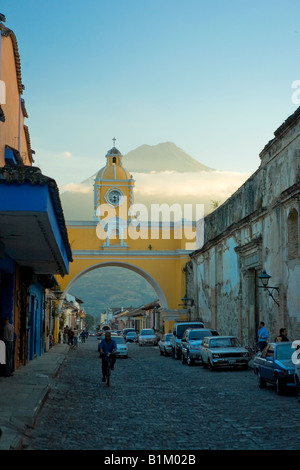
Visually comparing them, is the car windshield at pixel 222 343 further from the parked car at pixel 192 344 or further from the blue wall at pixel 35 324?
the blue wall at pixel 35 324

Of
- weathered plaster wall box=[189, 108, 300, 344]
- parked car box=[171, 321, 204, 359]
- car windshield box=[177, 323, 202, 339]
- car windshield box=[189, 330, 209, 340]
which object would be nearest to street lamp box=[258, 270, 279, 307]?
weathered plaster wall box=[189, 108, 300, 344]

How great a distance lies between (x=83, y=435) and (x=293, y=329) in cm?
1394

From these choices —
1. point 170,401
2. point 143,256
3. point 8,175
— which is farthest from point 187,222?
point 8,175

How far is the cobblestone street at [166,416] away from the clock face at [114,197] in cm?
3133

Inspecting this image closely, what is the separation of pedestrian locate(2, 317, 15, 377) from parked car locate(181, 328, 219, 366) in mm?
8831

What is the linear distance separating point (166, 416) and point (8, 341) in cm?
811

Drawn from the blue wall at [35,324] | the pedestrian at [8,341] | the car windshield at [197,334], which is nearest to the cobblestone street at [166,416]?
the pedestrian at [8,341]

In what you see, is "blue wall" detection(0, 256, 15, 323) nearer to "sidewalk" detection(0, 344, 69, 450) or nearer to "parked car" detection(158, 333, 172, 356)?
"sidewalk" detection(0, 344, 69, 450)

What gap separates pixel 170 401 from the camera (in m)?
13.6

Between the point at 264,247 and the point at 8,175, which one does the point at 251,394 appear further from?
the point at 264,247

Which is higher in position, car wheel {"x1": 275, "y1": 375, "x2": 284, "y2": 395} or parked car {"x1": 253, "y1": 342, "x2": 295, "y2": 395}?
parked car {"x1": 253, "y1": 342, "x2": 295, "y2": 395}

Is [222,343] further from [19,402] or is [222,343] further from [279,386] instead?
[19,402]

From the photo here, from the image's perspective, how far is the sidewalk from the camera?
8477 mm

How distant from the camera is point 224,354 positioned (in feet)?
72.3
